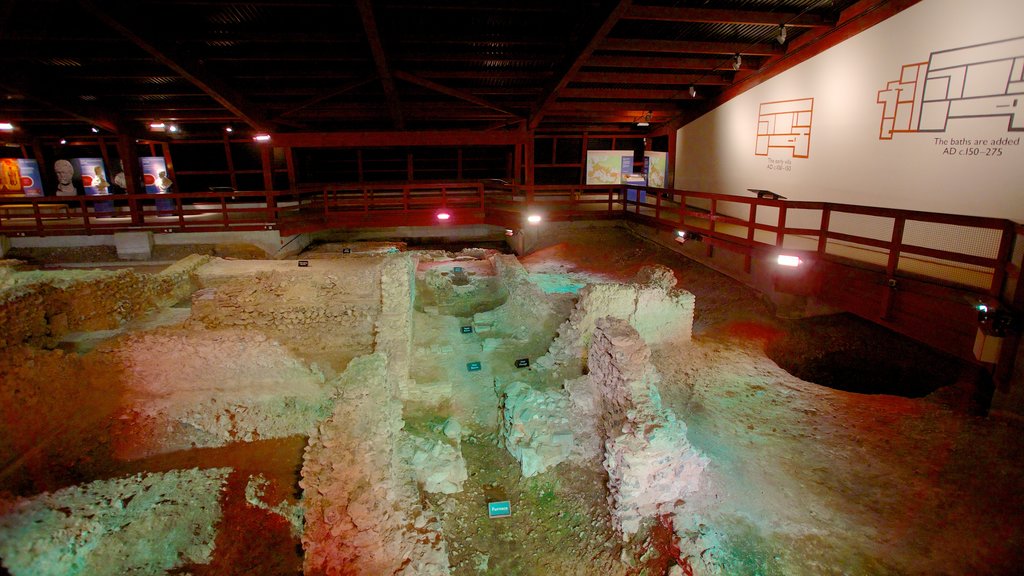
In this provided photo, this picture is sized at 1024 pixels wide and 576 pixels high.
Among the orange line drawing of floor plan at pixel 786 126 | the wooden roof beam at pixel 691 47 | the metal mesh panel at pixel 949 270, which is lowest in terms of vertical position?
the metal mesh panel at pixel 949 270

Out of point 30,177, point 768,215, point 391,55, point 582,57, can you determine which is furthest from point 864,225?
point 30,177

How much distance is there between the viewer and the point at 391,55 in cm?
1217

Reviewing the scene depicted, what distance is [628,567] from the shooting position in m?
5.25

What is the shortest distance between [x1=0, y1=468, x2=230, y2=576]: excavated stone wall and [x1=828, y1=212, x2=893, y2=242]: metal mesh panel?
37.9 ft

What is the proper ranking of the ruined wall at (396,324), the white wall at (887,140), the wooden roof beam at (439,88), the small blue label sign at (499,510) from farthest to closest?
1. the wooden roof beam at (439,88)
2. the ruined wall at (396,324)
3. the white wall at (887,140)
4. the small blue label sign at (499,510)

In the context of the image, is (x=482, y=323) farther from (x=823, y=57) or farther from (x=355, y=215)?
(x=823, y=57)

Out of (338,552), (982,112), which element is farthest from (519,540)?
(982,112)

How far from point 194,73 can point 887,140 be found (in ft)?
48.3

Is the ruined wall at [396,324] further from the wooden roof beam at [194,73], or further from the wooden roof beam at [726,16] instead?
the wooden roof beam at [726,16]

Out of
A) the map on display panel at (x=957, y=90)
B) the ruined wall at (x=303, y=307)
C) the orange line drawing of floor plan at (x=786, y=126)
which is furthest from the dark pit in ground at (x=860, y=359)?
the ruined wall at (x=303, y=307)

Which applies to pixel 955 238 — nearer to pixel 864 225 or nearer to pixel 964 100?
pixel 864 225

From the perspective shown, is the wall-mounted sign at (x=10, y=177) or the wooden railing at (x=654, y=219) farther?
the wall-mounted sign at (x=10, y=177)

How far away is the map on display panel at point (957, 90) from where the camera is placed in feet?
24.6

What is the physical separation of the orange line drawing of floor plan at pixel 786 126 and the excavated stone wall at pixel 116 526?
13332 mm
